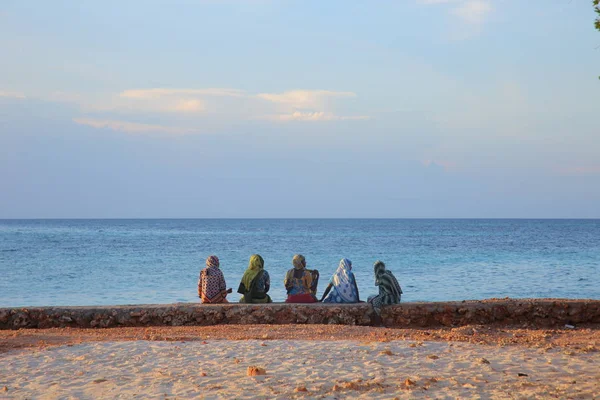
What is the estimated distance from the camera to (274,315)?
10609 mm

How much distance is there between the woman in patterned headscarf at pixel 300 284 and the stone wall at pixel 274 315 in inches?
27.4

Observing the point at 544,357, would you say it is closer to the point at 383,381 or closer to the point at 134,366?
the point at 383,381

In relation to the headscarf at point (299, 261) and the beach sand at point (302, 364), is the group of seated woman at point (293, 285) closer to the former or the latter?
the headscarf at point (299, 261)

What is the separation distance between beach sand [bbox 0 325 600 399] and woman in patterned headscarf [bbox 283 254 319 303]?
1.62 m

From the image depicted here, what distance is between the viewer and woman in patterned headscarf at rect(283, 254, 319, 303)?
1135cm

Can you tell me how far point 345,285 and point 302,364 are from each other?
405cm

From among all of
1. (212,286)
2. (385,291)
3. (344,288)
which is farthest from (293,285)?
(385,291)

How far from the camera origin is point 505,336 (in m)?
9.39

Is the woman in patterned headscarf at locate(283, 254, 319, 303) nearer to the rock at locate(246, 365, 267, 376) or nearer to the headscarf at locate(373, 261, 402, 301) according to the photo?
the headscarf at locate(373, 261, 402, 301)

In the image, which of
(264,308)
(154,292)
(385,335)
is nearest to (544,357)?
(385,335)

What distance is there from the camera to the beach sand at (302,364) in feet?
20.2

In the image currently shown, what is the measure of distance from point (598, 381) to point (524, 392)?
0.97 meters

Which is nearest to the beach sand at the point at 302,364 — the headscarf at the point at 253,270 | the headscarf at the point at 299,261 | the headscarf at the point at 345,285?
the headscarf at the point at 345,285

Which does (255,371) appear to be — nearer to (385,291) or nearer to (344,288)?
(385,291)
